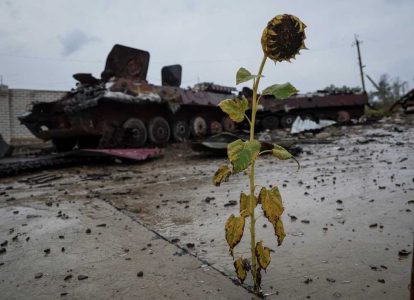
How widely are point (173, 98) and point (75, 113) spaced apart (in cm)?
277

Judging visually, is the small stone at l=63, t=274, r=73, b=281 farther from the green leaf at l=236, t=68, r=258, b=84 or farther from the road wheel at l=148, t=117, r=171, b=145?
the road wheel at l=148, t=117, r=171, b=145

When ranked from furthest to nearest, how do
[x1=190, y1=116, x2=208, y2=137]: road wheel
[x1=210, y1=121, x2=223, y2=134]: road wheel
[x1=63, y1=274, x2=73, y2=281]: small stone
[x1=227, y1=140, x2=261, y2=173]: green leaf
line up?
[x1=210, y1=121, x2=223, y2=134]: road wheel < [x1=190, y1=116, x2=208, y2=137]: road wheel < [x1=63, y1=274, x2=73, y2=281]: small stone < [x1=227, y1=140, x2=261, y2=173]: green leaf

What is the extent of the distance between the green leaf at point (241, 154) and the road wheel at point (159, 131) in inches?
347

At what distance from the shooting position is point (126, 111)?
9633 mm

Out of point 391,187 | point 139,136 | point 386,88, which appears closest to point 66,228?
point 391,187

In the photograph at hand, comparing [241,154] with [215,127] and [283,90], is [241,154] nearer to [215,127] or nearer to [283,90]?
[283,90]

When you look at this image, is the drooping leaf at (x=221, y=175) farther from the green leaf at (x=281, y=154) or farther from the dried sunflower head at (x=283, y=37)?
the dried sunflower head at (x=283, y=37)

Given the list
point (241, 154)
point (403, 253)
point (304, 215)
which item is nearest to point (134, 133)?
point (304, 215)

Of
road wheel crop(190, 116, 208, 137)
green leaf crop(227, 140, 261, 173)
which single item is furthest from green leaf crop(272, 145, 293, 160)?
road wheel crop(190, 116, 208, 137)

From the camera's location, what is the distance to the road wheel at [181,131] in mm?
10785

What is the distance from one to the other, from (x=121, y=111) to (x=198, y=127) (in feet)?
9.88

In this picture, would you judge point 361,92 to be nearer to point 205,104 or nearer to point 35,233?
point 205,104

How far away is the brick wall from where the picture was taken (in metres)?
16.2

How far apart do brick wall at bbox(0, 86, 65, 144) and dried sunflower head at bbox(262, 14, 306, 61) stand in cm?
1708
